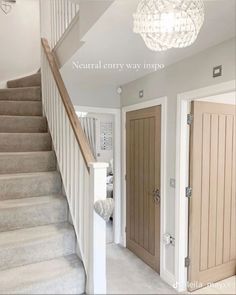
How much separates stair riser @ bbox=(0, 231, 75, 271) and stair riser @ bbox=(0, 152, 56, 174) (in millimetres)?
771

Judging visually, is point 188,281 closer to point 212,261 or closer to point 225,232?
point 212,261

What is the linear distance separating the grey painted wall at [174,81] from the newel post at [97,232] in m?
1.13

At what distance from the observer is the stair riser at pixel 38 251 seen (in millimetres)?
1614

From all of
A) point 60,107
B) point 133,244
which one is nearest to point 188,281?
point 133,244

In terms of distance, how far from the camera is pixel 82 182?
5.42ft

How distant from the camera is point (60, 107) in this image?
6.85 ft

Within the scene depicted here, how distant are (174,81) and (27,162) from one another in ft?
5.35

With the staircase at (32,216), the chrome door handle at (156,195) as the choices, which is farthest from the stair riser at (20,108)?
the chrome door handle at (156,195)

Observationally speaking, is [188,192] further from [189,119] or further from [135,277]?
[135,277]

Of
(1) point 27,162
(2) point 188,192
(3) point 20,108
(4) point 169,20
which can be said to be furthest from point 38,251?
(3) point 20,108

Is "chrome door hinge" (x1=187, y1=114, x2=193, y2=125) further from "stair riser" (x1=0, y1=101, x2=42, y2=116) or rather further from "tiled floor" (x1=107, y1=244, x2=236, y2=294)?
"stair riser" (x1=0, y1=101, x2=42, y2=116)

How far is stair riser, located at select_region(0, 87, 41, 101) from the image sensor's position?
3.10 metres

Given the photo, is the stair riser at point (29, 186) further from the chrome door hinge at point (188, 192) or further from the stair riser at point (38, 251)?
the chrome door hinge at point (188, 192)

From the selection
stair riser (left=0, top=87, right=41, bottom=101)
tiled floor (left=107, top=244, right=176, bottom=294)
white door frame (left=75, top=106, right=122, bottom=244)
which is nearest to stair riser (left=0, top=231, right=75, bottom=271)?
tiled floor (left=107, top=244, right=176, bottom=294)
